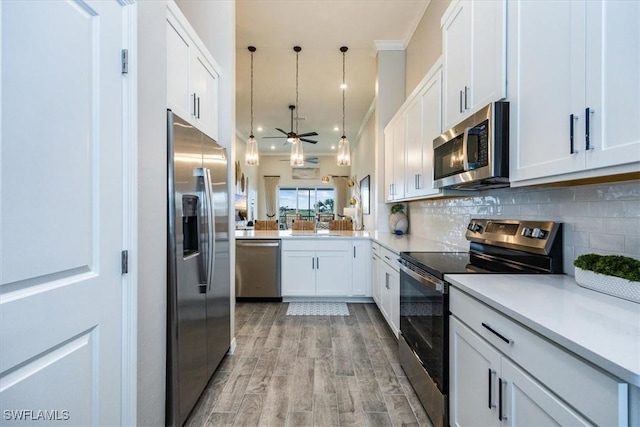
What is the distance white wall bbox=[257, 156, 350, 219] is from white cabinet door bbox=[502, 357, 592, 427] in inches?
401

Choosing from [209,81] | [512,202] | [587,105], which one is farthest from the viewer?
[209,81]

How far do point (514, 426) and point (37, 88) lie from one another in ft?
5.90

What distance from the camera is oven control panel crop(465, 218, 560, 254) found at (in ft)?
4.84

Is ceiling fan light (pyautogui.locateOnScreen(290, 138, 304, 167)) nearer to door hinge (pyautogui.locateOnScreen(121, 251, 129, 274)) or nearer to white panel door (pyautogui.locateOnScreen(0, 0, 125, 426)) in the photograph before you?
white panel door (pyautogui.locateOnScreen(0, 0, 125, 426))

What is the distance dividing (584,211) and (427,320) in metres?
0.93

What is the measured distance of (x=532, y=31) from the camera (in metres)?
1.28

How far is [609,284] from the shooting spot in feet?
3.55

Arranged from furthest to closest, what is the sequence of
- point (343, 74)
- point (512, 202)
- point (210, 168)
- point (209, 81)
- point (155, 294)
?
point (343, 74) → point (209, 81) → point (210, 168) → point (512, 202) → point (155, 294)

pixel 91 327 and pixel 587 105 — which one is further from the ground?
pixel 587 105

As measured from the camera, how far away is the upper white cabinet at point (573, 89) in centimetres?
88

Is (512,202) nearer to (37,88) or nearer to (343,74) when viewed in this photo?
(37,88)

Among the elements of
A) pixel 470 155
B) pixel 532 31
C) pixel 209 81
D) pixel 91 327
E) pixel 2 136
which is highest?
pixel 209 81

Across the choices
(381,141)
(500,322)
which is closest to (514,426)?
(500,322)

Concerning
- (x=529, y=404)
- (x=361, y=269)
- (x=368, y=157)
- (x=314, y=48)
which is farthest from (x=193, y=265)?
(x=368, y=157)
